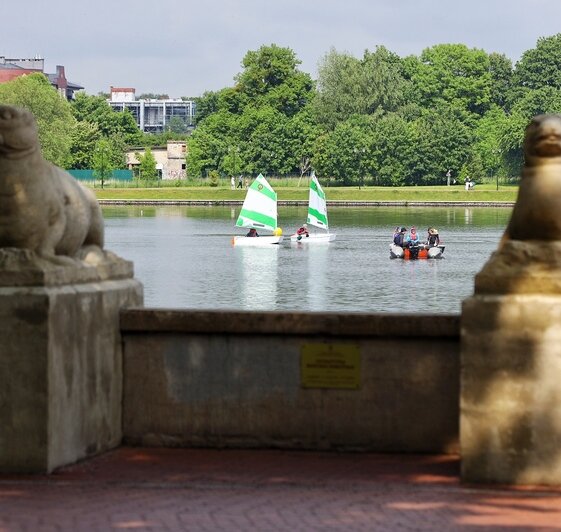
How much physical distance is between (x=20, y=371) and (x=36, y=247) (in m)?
0.78

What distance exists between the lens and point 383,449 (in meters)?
9.23

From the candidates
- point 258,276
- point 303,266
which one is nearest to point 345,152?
point 303,266

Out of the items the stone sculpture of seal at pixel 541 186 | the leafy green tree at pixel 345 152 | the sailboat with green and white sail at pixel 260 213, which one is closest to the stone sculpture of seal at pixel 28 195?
the stone sculpture of seal at pixel 541 186

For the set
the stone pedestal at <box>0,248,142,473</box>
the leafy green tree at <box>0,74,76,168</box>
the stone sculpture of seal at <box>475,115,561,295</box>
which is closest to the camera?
the stone sculpture of seal at <box>475,115,561,295</box>

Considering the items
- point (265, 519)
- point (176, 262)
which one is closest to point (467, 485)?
point (265, 519)

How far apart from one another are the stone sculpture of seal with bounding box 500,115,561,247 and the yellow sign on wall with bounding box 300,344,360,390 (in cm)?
118

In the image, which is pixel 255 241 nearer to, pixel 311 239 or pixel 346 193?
pixel 311 239

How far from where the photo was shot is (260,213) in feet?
243

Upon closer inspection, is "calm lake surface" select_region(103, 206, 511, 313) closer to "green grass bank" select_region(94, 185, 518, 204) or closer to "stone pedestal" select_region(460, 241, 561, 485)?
"stone pedestal" select_region(460, 241, 561, 485)

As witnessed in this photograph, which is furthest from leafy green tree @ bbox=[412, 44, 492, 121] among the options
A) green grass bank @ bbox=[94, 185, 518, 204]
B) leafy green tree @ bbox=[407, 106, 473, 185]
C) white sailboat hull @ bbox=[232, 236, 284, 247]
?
white sailboat hull @ bbox=[232, 236, 284, 247]

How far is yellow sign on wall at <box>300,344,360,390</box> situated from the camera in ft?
30.1

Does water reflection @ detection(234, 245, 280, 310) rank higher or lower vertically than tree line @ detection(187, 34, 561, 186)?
lower

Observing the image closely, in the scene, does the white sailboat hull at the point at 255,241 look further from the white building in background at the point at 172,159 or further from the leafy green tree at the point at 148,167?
the white building in background at the point at 172,159

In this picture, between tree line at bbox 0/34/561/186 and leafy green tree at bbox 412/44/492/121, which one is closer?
tree line at bbox 0/34/561/186
